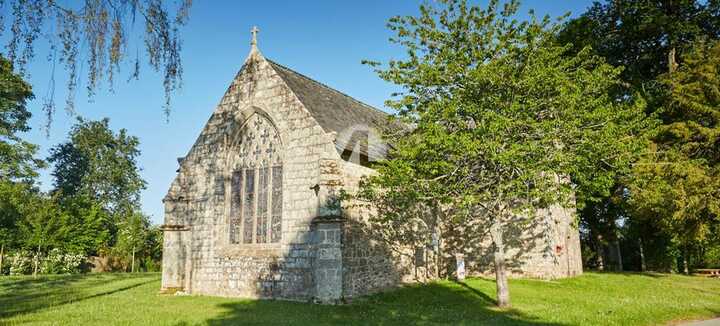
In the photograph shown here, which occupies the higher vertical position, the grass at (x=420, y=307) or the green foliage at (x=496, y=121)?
the green foliage at (x=496, y=121)

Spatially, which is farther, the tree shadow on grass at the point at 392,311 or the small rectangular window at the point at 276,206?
the small rectangular window at the point at 276,206

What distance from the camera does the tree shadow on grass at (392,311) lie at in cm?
995

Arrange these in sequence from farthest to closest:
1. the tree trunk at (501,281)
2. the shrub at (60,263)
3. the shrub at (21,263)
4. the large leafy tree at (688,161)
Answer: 1. the shrub at (60,263)
2. the shrub at (21,263)
3. the large leafy tree at (688,161)
4. the tree trunk at (501,281)

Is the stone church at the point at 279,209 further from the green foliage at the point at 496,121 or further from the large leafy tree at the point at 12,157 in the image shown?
the large leafy tree at the point at 12,157

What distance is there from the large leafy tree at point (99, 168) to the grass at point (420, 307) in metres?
35.0

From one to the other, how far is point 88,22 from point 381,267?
38.7 feet

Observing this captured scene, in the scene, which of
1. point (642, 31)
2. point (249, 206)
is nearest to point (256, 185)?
point (249, 206)

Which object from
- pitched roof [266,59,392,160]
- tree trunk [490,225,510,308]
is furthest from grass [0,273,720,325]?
pitched roof [266,59,392,160]

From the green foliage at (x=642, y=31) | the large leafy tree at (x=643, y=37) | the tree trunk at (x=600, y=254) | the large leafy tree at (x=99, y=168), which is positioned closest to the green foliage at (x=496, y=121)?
the large leafy tree at (x=643, y=37)

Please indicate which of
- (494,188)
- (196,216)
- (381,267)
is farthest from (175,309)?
(494,188)

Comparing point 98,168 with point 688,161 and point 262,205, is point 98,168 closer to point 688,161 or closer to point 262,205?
point 262,205

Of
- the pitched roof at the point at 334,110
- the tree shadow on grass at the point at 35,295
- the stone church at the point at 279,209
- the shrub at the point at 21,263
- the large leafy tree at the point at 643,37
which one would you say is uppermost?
the large leafy tree at the point at 643,37

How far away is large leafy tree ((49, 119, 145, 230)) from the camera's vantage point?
47719mm

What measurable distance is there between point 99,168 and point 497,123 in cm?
4912
